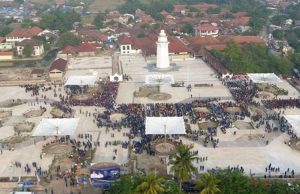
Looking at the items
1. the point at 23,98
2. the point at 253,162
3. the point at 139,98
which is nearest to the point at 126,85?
the point at 139,98

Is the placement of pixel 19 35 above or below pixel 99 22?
above

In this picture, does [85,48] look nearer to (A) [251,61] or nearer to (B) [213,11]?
(A) [251,61]

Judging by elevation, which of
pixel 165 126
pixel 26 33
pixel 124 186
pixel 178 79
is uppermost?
pixel 124 186

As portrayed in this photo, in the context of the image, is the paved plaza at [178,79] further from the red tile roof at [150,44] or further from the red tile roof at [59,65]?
the red tile roof at [59,65]

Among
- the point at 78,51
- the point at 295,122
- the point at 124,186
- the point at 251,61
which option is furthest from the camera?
the point at 78,51

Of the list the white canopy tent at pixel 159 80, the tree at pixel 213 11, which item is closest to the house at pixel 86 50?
the white canopy tent at pixel 159 80

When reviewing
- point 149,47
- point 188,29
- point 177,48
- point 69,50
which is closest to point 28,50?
point 69,50

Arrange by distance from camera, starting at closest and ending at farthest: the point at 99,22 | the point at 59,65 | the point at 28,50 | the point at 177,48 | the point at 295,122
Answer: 1. the point at 295,122
2. the point at 59,65
3. the point at 177,48
4. the point at 28,50
5. the point at 99,22
